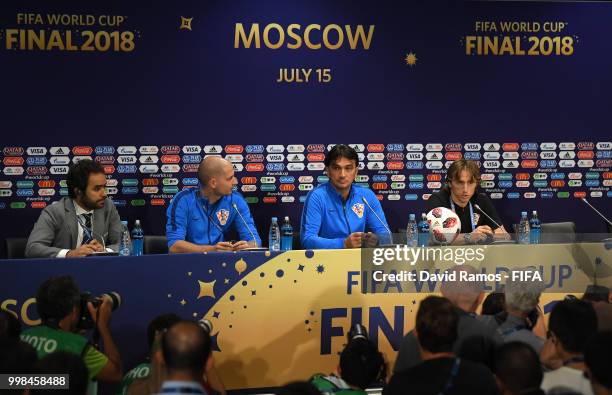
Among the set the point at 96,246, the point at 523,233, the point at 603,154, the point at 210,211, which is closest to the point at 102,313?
the point at 96,246

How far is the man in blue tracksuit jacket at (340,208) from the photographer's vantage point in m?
5.13

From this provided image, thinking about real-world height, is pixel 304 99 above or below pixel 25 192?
above

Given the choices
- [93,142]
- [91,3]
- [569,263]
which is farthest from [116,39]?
[569,263]

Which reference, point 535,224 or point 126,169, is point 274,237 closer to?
point 126,169

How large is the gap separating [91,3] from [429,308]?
3979 mm

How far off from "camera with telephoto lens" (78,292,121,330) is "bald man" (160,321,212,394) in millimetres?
1027

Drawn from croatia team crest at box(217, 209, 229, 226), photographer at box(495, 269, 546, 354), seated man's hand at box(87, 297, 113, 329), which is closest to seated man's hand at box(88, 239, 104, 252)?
seated man's hand at box(87, 297, 113, 329)

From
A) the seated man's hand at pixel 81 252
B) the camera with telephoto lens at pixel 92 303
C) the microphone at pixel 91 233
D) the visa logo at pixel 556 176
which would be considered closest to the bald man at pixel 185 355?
the camera with telephoto lens at pixel 92 303

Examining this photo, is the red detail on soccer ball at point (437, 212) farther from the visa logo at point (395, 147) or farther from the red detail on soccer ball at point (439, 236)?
the visa logo at point (395, 147)

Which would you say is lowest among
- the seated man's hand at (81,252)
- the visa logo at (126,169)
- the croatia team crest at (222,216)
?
the seated man's hand at (81,252)

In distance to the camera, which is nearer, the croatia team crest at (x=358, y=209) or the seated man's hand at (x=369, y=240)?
the seated man's hand at (x=369, y=240)

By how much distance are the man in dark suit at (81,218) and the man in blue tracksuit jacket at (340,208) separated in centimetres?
125

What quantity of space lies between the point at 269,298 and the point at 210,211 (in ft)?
3.55

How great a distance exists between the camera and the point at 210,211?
17.1 feet
